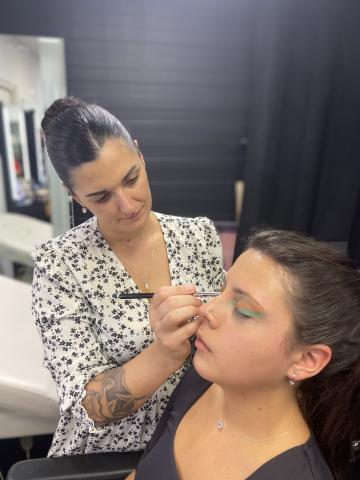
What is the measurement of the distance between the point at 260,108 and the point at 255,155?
0.70 ft

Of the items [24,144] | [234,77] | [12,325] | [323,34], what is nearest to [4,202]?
[24,144]

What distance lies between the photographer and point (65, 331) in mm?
896

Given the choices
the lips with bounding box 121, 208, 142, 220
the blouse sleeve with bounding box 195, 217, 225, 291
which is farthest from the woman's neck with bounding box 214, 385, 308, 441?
the lips with bounding box 121, 208, 142, 220

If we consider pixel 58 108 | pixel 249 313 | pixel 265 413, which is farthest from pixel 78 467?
pixel 58 108

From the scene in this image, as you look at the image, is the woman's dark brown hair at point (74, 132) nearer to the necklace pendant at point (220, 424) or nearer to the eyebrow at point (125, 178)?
the eyebrow at point (125, 178)

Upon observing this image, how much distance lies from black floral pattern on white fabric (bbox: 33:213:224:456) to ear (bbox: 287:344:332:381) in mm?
361

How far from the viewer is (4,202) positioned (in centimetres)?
228

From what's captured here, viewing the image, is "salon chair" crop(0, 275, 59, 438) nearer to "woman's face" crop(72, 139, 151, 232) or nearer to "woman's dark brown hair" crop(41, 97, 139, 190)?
"woman's face" crop(72, 139, 151, 232)

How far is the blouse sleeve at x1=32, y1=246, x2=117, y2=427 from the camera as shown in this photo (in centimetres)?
88

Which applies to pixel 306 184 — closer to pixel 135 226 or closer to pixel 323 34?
pixel 323 34

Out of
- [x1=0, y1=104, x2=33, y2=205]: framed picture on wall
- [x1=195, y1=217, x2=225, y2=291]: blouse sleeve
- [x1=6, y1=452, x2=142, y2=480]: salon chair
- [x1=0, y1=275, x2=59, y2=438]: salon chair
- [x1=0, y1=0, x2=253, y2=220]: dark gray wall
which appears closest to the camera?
[x1=6, y1=452, x2=142, y2=480]: salon chair

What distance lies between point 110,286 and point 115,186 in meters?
0.27

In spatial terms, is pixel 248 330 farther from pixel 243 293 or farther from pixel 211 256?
pixel 211 256

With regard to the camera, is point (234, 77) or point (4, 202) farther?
point (4, 202)
